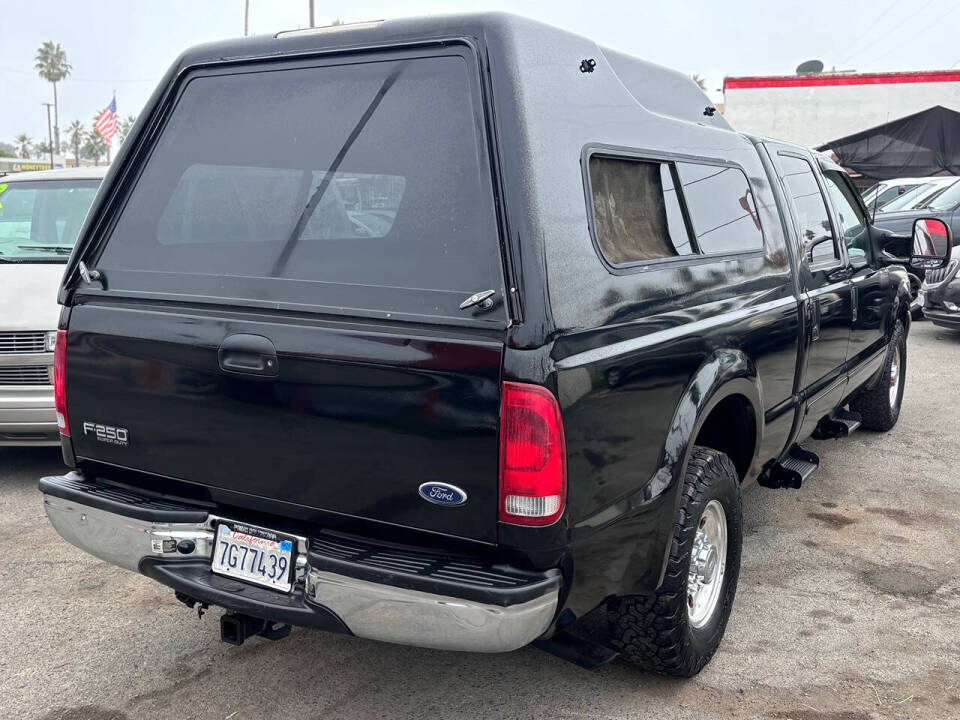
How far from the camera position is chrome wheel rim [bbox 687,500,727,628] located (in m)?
3.24

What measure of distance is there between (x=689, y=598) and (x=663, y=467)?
691 mm

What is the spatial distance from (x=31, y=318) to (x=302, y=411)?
313 centimetres

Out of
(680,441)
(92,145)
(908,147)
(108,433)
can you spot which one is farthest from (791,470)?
(92,145)

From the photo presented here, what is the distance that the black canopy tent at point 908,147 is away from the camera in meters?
18.0

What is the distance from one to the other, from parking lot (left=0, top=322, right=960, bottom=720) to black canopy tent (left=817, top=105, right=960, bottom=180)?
15.8 meters

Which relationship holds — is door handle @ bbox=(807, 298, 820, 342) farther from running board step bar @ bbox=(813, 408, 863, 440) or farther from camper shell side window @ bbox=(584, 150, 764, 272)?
running board step bar @ bbox=(813, 408, 863, 440)

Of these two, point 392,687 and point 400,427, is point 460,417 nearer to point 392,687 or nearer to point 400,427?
point 400,427

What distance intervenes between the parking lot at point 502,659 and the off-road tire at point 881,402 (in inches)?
68.0

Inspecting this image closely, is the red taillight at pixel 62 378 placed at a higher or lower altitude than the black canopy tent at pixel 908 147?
lower

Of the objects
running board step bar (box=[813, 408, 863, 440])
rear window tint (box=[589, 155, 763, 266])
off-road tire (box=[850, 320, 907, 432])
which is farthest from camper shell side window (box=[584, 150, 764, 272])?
off-road tire (box=[850, 320, 907, 432])

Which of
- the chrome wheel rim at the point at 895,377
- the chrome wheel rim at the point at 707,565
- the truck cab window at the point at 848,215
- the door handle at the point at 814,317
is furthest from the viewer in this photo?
the chrome wheel rim at the point at 895,377

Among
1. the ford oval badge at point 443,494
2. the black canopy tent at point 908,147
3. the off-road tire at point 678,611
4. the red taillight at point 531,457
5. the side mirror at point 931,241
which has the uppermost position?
the black canopy tent at point 908,147

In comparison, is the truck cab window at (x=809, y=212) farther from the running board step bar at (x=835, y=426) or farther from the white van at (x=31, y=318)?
the white van at (x=31, y=318)

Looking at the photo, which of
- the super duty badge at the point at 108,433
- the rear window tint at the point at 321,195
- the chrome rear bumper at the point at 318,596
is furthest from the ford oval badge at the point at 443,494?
the super duty badge at the point at 108,433
